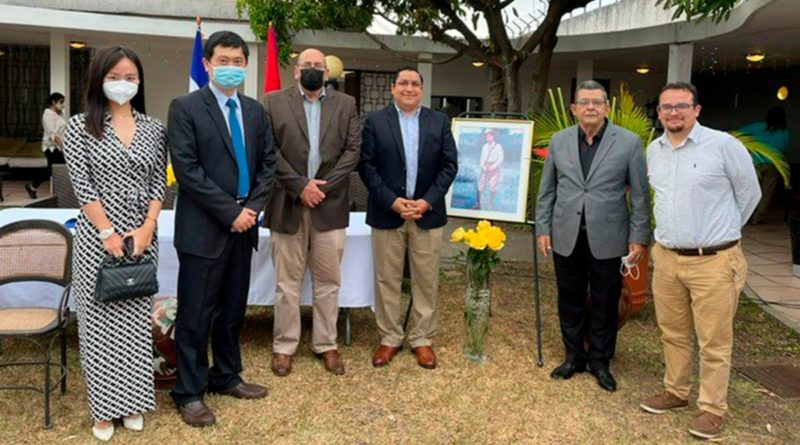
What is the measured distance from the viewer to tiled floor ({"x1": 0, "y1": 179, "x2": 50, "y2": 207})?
9982mm

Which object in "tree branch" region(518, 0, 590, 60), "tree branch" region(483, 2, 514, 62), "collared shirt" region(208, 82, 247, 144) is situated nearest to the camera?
"collared shirt" region(208, 82, 247, 144)

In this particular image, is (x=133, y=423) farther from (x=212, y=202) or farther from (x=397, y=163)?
(x=397, y=163)

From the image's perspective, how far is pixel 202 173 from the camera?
3.23 meters

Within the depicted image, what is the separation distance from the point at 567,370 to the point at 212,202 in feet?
7.66

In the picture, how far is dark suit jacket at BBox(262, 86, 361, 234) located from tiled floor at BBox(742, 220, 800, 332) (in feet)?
12.5

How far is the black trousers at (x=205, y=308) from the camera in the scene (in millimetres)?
3316

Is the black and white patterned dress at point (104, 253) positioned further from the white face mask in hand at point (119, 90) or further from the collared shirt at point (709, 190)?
the collared shirt at point (709, 190)

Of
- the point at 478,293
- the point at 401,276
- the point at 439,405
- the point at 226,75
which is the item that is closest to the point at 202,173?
the point at 226,75

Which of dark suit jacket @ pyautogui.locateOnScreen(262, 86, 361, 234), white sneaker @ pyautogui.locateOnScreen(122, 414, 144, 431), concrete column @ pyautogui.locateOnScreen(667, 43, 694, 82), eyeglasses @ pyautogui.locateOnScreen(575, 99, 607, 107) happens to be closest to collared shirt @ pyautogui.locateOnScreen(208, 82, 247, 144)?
dark suit jacket @ pyautogui.locateOnScreen(262, 86, 361, 234)

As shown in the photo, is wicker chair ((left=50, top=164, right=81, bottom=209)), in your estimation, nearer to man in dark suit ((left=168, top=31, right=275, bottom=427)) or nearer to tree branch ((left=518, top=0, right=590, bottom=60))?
man in dark suit ((left=168, top=31, right=275, bottom=427))

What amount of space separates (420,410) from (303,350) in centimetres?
112

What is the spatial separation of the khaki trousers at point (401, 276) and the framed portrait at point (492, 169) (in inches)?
29.6

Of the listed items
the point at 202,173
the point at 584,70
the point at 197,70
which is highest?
the point at 584,70

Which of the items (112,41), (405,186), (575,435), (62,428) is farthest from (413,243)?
(112,41)
